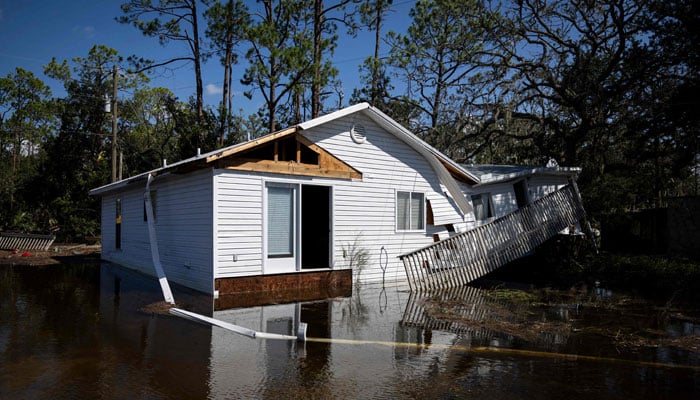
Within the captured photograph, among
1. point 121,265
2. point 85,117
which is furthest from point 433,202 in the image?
point 85,117

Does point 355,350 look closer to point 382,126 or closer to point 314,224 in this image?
point 382,126

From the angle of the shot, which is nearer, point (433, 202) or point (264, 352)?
point (264, 352)

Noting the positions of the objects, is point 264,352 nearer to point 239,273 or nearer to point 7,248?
point 239,273

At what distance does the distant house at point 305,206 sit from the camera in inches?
437

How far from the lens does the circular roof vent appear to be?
13.5m

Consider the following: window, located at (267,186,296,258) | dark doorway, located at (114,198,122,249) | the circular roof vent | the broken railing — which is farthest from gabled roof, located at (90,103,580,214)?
the broken railing

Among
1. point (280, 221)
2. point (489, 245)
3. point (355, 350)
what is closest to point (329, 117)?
point (280, 221)

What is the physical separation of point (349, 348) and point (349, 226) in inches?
251

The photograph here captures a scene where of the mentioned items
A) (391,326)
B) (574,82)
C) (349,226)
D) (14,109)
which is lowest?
(391,326)

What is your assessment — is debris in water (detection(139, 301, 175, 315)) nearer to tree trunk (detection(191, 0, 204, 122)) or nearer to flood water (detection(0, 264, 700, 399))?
flood water (detection(0, 264, 700, 399))

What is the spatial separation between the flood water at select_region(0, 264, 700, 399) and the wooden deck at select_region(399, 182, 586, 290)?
5.02ft

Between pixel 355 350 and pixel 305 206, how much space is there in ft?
31.6

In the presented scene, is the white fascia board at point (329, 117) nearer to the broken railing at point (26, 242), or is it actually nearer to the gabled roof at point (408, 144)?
the gabled roof at point (408, 144)

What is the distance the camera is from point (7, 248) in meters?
23.2
